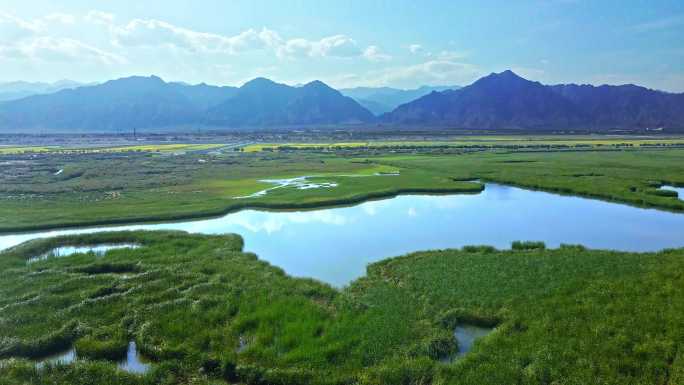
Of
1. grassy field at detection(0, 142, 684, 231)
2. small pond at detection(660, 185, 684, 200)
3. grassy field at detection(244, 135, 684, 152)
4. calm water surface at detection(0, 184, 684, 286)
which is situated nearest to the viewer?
calm water surface at detection(0, 184, 684, 286)

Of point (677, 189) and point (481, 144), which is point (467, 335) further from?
point (481, 144)

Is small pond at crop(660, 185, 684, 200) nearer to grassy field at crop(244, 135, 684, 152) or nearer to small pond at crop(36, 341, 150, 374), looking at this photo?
small pond at crop(36, 341, 150, 374)

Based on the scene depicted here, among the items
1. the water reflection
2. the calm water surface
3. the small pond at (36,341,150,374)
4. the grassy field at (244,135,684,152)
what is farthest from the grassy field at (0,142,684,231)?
the grassy field at (244,135,684,152)

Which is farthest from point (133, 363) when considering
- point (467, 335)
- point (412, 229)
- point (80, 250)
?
point (412, 229)

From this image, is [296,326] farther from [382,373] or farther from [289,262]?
[289,262]

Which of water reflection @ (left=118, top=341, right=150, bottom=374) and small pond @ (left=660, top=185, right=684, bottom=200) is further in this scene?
small pond @ (left=660, top=185, right=684, bottom=200)

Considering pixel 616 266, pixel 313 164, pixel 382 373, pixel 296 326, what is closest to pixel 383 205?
pixel 616 266

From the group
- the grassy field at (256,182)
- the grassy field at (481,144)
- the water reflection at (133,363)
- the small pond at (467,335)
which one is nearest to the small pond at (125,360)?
the water reflection at (133,363)
